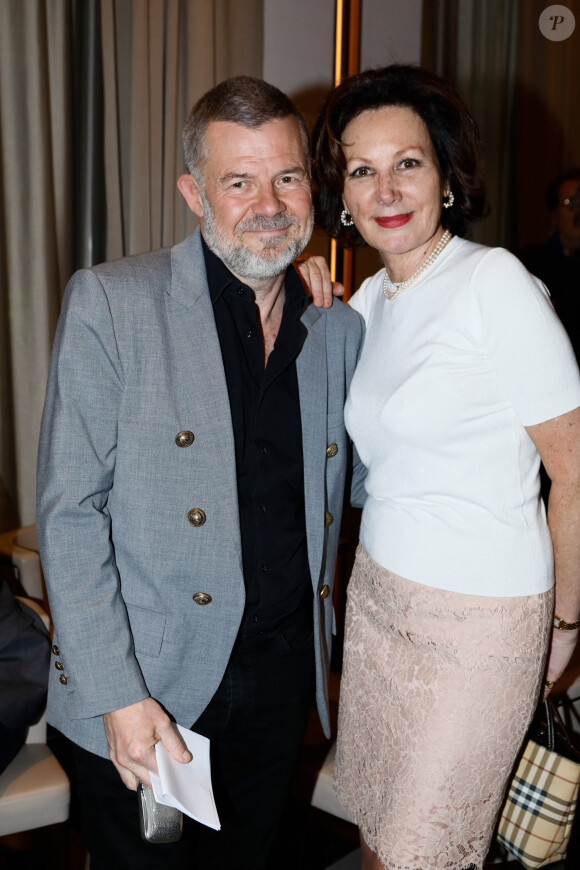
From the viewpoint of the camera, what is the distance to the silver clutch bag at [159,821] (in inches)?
57.5

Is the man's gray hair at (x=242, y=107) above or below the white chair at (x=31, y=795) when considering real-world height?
above

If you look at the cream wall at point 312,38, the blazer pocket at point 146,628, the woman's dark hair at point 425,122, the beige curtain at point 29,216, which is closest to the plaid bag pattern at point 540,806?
the blazer pocket at point 146,628

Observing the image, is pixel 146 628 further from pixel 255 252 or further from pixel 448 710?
pixel 255 252

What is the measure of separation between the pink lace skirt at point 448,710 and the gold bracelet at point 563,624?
3.6 inches

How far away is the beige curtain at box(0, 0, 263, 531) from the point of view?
125 inches

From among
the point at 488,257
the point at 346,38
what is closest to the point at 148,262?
the point at 488,257

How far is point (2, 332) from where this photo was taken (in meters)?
3.24

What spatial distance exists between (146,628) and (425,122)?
126 centimetres

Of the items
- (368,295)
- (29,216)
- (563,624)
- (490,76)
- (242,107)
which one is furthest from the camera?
(490,76)

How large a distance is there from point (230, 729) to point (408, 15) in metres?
3.65

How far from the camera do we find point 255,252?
5.64 ft

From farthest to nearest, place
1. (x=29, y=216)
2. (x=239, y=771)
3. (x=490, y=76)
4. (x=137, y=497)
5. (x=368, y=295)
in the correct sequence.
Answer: (x=490, y=76)
(x=29, y=216)
(x=368, y=295)
(x=239, y=771)
(x=137, y=497)

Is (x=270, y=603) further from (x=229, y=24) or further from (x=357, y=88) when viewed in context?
(x=229, y=24)

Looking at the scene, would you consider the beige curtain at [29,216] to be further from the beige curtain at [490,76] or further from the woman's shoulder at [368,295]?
the beige curtain at [490,76]
